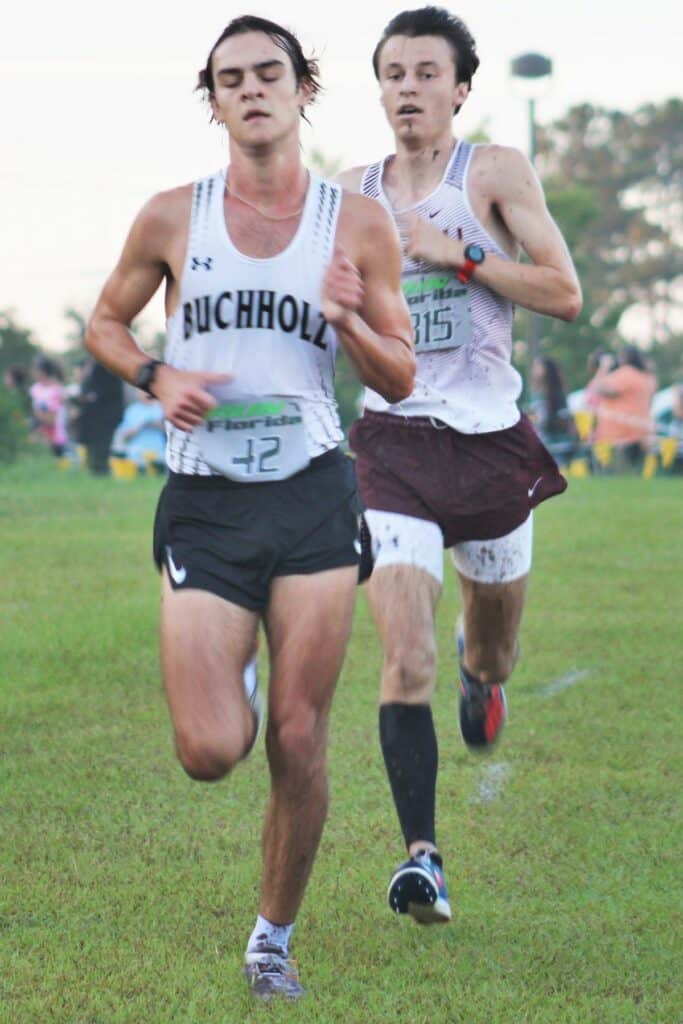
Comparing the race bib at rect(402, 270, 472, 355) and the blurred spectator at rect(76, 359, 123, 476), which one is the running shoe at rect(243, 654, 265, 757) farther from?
the blurred spectator at rect(76, 359, 123, 476)

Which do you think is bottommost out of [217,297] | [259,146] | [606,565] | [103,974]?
[606,565]

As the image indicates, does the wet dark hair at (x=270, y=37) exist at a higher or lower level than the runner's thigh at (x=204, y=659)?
higher

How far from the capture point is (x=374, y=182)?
6309 mm

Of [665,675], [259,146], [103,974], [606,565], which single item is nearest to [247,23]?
[259,146]

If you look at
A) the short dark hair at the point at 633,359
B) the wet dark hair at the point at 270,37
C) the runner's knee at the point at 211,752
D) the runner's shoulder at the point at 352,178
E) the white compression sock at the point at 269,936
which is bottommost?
the short dark hair at the point at 633,359

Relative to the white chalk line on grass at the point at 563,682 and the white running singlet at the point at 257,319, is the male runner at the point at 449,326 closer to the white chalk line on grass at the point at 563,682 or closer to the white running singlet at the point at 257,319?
the white running singlet at the point at 257,319

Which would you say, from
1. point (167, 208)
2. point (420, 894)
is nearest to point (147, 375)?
point (167, 208)

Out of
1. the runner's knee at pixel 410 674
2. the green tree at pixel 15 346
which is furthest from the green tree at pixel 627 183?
the runner's knee at pixel 410 674

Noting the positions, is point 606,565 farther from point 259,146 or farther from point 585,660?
point 259,146

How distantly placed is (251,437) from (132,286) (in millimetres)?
496

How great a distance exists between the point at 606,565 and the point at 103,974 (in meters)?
10.7

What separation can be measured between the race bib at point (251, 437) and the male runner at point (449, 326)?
1.22m

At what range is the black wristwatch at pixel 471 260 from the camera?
6.04 meters

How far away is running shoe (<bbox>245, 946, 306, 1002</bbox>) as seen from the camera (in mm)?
4691
